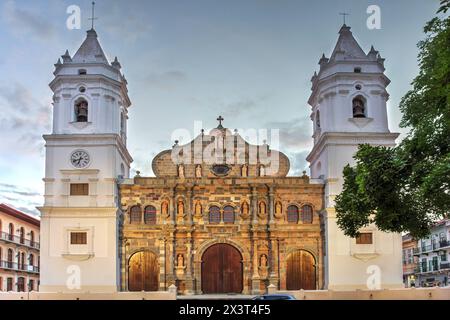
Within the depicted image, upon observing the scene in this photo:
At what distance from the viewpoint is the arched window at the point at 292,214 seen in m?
38.8

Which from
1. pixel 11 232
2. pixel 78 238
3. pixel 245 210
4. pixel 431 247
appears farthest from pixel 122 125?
pixel 431 247

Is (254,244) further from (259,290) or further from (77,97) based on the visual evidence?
(77,97)

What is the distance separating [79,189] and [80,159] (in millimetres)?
1843

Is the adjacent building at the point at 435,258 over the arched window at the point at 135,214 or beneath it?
beneath

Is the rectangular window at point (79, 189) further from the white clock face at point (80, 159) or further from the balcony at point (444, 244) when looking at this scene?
the balcony at point (444, 244)

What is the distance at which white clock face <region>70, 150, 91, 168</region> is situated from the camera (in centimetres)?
3778

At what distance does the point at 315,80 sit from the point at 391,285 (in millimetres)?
14038

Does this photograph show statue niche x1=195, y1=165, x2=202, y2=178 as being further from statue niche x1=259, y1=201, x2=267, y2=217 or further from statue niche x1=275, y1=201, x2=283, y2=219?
statue niche x1=275, y1=201, x2=283, y2=219

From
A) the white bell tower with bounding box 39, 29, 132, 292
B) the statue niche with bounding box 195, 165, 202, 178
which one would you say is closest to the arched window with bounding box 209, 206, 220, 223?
the statue niche with bounding box 195, 165, 202, 178

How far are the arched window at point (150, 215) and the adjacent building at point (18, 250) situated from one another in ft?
51.5

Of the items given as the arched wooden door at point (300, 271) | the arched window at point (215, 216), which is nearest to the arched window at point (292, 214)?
the arched wooden door at point (300, 271)

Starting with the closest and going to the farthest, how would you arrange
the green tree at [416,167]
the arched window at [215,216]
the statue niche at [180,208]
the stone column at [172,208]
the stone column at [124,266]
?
the green tree at [416,167] < the stone column at [124,266] < the stone column at [172,208] < the statue niche at [180,208] < the arched window at [215,216]

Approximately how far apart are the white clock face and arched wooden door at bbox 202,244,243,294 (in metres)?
9.27
